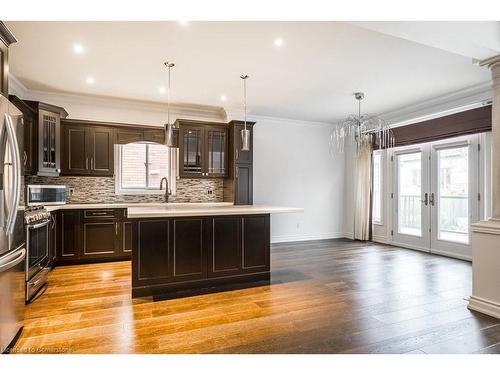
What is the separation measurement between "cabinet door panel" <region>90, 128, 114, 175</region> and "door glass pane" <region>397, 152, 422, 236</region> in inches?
229

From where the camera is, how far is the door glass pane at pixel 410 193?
19.4 ft

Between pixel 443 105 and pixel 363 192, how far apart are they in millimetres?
2404

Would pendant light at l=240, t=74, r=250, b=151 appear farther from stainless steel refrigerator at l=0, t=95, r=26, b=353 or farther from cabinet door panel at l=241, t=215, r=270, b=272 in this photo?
stainless steel refrigerator at l=0, t=95, r=26, b=353

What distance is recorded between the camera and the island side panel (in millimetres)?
3293

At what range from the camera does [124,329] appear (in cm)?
250

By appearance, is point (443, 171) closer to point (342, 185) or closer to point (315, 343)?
point (342, 185)

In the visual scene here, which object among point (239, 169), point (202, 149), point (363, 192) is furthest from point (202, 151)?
point (363, 192)

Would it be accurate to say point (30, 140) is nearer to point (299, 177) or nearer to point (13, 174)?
point (13, 174)

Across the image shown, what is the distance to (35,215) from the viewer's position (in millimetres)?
3404

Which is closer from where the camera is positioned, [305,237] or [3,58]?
[3,58]

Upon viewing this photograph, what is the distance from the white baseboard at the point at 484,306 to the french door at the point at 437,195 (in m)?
2.50

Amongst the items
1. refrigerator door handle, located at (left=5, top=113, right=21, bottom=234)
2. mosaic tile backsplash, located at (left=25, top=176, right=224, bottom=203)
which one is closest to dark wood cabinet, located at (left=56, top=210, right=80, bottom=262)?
mosaic tile backsplash, located at (left=25, top=176, right=224, bottom=203)
